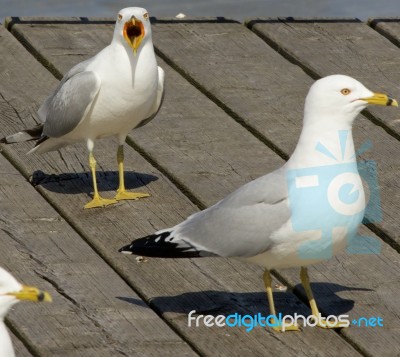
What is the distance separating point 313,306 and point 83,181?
69.0 inches

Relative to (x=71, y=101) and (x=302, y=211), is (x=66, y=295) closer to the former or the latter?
(x=302, y=211)

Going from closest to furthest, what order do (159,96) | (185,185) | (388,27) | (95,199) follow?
(95,199) → (185,185) → (159,96) → (388,27)

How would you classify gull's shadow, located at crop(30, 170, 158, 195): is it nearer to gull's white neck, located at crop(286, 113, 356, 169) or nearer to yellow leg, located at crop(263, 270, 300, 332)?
yellow leg, located at crop(263, 270, 300, 332)

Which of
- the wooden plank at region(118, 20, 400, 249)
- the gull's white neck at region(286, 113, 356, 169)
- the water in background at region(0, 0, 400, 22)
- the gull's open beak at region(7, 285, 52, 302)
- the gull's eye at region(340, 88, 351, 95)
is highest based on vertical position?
the gull's eye at region(340, 88, 351, 95)

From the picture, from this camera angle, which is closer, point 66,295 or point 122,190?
point 66,295

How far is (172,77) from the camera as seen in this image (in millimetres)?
7891

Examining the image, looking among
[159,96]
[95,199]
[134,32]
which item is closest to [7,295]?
[95,199]

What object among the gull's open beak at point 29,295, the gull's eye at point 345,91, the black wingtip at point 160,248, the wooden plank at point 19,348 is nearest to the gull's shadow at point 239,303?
the black wingtip at point 160,248

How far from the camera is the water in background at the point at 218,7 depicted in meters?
13.0

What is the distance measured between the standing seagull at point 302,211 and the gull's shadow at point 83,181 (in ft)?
4.10

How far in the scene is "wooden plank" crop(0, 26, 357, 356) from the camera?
5.49 m

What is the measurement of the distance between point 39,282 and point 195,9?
772cm

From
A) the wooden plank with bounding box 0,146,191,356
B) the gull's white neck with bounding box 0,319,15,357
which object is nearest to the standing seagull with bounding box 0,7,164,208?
the wooden plank with bounding box 0,146,191,356

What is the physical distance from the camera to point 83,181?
700 cm
